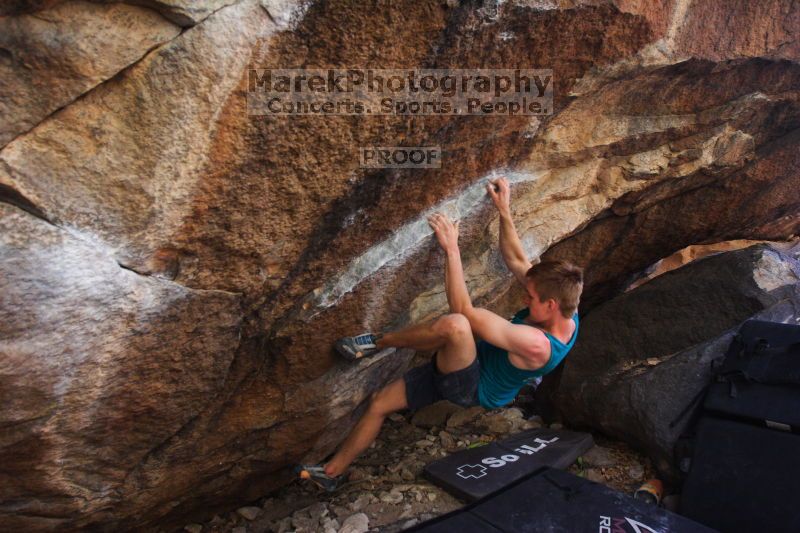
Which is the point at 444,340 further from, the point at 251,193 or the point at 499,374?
the point at 251,193

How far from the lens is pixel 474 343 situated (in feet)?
9.58

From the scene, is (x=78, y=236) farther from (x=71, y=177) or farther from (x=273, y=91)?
(x=273, y=91)

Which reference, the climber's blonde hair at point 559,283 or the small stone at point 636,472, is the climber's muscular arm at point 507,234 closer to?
the climber's blonde hair at point 559,283

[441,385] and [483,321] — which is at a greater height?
[483,321]

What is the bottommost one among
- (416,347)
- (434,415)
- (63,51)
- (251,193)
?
(434,415)

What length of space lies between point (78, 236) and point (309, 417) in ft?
5.56

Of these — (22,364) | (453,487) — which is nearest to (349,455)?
(453,487)

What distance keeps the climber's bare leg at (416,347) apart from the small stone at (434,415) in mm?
1252

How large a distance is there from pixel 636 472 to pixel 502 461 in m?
0.84

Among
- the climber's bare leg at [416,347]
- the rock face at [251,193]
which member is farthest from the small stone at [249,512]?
the climber's bare leg at [416,347]

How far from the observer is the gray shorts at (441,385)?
305cm

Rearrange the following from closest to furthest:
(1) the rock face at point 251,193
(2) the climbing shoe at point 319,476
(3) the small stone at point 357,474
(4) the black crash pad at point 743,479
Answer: (1) the rock face at point 251,193, (4) the black crash pad at point 743,479, (2) the climbing shoe at point 319,476, (3) the small stone at point 357,474

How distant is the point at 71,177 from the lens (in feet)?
6.51

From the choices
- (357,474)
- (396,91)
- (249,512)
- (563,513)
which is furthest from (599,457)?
(396,91)
